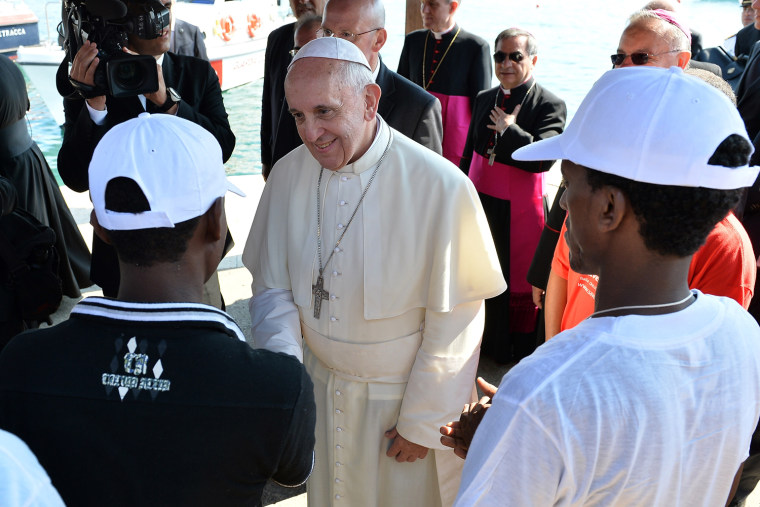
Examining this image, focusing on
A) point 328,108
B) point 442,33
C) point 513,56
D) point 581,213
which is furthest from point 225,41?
point 581,213

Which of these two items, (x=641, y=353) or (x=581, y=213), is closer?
(x=641, y=353)

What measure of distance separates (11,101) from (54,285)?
1333 mm

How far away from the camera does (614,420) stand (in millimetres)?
1165

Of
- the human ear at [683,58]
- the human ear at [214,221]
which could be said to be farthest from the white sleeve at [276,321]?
the human ear at [683,58]

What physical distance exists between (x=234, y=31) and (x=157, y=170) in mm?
14617

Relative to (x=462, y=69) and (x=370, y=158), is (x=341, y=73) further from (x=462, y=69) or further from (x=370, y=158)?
Result: (x=462, y=69)

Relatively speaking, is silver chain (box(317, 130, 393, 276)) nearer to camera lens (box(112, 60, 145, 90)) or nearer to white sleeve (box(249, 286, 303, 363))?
white sleeve (box(249, 286, 303, 363))

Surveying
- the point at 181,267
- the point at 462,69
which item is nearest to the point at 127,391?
the point at 181,267

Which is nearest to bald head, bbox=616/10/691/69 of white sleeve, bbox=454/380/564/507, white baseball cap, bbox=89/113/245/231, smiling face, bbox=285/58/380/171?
smiling face, bbox=285/58/380/171

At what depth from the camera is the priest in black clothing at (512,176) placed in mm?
4230

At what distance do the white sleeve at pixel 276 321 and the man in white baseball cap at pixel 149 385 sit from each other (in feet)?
2.36

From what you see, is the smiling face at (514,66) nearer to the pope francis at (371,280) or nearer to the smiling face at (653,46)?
the smiling face at (653,46)

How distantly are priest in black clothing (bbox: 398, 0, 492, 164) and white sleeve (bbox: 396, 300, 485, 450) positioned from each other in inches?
124

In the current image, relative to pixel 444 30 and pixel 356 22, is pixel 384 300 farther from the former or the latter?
pixel 444 30
